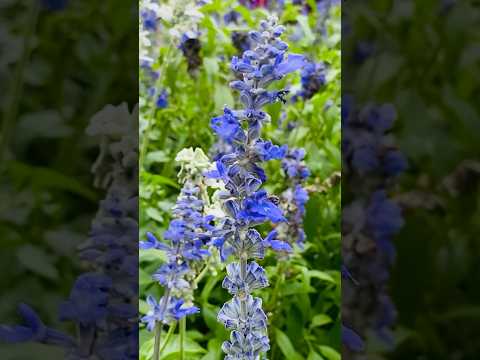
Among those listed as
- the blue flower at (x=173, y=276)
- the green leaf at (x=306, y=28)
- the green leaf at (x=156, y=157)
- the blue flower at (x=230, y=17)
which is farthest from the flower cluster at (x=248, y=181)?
the blue flower at (x=230, y=17)

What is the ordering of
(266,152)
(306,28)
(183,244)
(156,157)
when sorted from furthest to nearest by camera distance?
(306,28), (156,157), (183,244), (266,152)

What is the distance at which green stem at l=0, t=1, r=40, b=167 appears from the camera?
63 cm

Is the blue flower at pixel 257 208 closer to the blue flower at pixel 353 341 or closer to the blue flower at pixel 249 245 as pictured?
the blue flower at pixel 249 245

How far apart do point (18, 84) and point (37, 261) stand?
17 cm

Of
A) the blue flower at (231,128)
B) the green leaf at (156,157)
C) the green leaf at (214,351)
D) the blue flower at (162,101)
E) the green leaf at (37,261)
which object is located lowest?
the green leaf at (214,351)

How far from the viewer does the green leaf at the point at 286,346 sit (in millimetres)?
934

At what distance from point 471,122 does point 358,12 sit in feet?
0.46

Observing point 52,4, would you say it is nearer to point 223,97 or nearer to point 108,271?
point 108,271

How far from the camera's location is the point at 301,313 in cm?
107

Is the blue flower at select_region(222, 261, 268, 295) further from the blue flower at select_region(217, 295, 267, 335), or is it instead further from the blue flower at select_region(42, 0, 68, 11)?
the blue flower at select_region(42, 0, 68, 11)

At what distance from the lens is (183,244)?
72 centimetres

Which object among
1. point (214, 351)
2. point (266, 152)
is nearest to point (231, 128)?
point (266, 152)

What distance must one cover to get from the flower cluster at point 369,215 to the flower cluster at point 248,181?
0.06m

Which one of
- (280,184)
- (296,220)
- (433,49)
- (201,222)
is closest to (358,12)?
(433,49)
